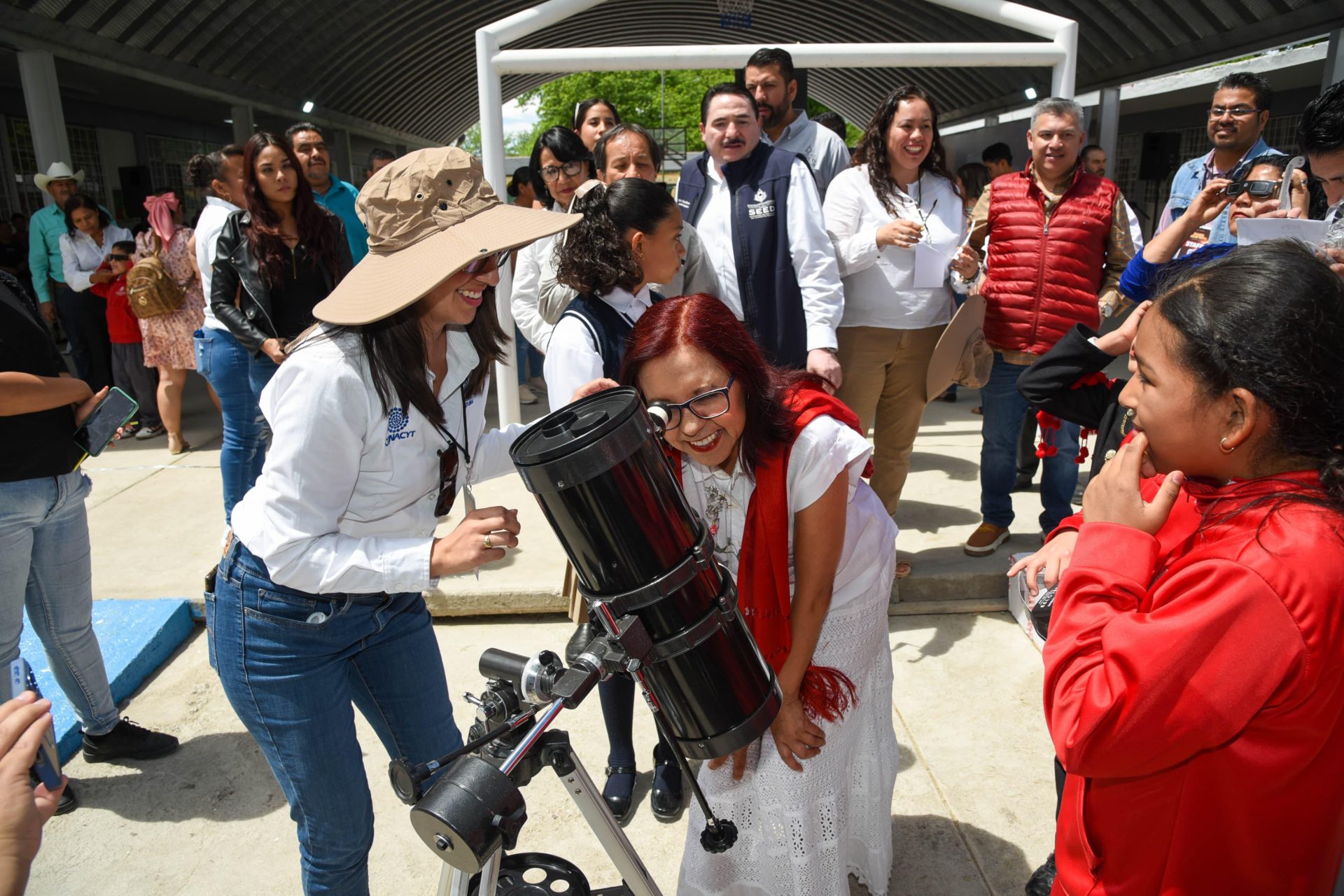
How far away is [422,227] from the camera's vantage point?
1802 mm

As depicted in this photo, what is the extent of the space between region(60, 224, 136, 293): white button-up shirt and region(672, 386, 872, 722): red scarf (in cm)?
690

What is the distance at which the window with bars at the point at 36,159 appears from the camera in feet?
48.7

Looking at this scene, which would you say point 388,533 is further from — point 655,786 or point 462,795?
point 655,786

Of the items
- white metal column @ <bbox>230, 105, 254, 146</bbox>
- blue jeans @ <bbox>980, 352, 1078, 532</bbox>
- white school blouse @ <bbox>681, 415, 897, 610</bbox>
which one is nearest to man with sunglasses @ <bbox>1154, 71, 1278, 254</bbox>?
blue jeans @ <bbox>980, 352, 1078, 532</bbox>

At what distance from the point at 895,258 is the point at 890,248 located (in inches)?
1.9

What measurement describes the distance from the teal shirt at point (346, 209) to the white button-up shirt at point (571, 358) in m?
3.30

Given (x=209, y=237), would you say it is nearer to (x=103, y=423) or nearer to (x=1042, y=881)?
(x=103, y=423)

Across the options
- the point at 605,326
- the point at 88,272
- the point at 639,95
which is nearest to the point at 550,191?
the point at 605,326

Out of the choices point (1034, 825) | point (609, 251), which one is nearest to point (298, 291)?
point (609, 251)

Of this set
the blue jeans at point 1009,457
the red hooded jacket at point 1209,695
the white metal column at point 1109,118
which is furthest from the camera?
the white metal column at point 1109,118

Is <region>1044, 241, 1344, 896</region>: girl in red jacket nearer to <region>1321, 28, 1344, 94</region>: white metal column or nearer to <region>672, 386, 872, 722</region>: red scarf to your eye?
<region>672, 386, 872, 722</region>: red scarf

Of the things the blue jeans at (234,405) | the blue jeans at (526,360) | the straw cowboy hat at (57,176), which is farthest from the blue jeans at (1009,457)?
the straw cowboy hat at (57,176)

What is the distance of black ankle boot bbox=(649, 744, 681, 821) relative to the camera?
2.81 meters

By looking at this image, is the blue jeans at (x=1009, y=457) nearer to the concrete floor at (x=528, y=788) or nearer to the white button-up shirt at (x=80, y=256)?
the concrete floor at (x=528, y=788)
